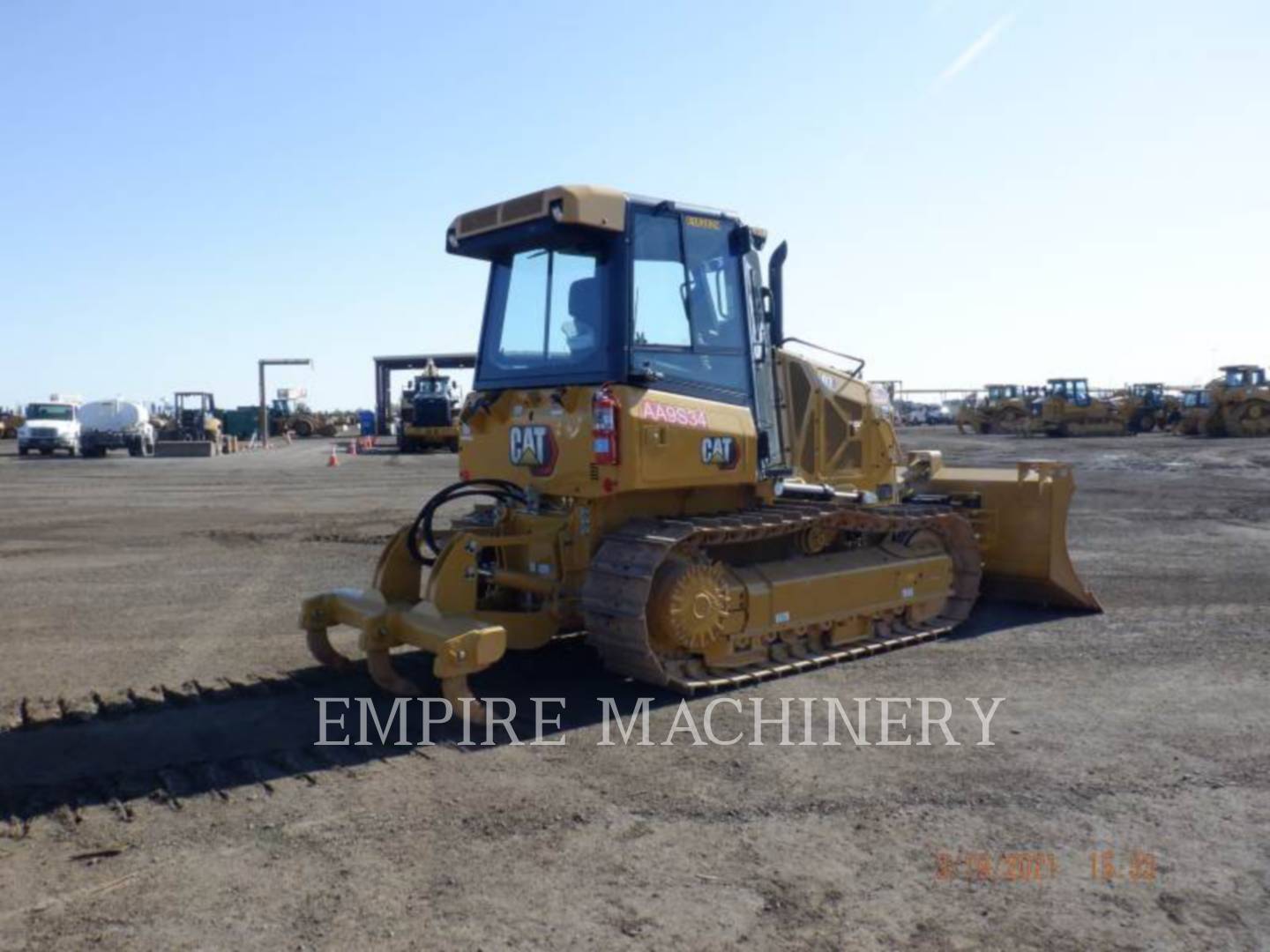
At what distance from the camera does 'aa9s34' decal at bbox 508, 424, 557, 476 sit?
7.23m

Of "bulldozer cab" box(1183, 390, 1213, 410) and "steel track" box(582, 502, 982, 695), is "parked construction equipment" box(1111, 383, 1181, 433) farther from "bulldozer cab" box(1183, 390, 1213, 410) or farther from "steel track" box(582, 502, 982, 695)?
"steel track" box(582, 502, 982, 695)

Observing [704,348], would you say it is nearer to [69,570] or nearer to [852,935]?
[852,935]

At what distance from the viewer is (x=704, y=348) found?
7.43m

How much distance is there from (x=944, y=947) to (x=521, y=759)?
2.56m

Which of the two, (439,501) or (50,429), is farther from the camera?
(50,429)

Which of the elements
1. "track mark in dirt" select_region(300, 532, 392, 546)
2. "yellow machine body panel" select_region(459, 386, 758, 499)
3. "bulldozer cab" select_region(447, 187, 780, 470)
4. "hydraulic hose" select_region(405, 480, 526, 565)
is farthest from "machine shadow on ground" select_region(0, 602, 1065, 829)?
"track mark in dirt" select_region(300, 532, 392, 546)

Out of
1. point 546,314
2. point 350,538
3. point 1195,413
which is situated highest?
point 546,314

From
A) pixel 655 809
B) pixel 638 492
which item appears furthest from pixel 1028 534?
pixel 655 809

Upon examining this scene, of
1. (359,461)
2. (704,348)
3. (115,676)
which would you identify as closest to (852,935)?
(704,348)

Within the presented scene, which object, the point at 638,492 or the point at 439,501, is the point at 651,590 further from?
the point at 439,501

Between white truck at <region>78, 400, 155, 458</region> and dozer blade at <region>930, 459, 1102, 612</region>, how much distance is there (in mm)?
37702

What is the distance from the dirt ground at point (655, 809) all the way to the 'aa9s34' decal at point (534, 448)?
1420 millimetres

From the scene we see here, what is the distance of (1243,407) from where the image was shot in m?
42.6
